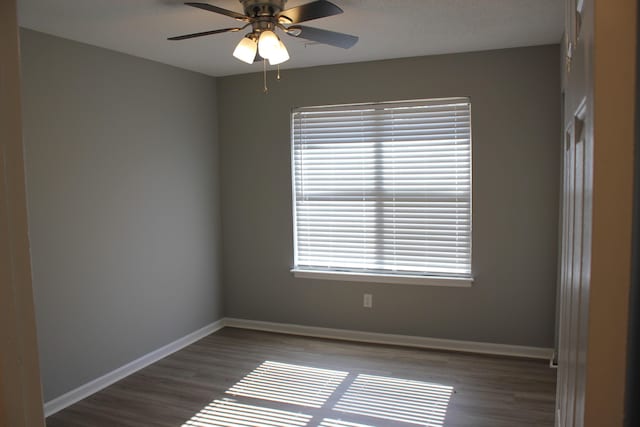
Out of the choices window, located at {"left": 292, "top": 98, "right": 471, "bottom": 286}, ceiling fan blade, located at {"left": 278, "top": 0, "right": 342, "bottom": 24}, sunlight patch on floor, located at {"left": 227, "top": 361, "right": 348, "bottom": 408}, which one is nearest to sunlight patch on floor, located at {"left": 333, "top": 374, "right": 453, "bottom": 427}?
sunlight patch on floor, located at {"left": 227, "top": 361, "right": 348, "bottom": 408}

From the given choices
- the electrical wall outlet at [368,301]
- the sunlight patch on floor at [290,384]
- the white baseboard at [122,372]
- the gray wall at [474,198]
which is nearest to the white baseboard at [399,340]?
the gray wall at [474,198]

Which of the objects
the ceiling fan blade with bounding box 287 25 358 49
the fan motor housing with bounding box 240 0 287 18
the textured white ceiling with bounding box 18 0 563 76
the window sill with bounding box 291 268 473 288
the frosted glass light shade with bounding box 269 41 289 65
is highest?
the textured white ceiling with bounding box 18 0 563 76

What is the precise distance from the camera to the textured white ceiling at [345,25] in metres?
2.73

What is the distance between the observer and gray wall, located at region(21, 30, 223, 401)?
3.15 m

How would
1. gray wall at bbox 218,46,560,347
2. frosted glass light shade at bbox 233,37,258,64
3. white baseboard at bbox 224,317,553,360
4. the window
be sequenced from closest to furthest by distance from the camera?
1. frosted glass light shade at bbox 233,37,258,64
2. gray wall at bbox 218,46,560,347
3. white baseboard at bbox 224,317,553,360
4. the window

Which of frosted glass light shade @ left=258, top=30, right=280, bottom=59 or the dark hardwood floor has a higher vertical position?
frosted glass light shade @ left=258, top=30, right=280, bottom=59

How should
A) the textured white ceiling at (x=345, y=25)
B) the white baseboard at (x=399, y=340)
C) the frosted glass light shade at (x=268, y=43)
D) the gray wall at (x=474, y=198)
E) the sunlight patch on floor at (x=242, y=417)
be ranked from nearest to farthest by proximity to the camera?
1. the frosted glass light shade at (x=268, y=43)
2. the textured white ceiling at (x=345, y=25)
3. the sunlight patch on floor at (x=242, y=417)
4. the gray wall at (x=474, y=198)
5. the white baseboard at (x=399, y=340)

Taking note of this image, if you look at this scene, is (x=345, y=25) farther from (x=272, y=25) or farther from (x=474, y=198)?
(x=474, y=198)

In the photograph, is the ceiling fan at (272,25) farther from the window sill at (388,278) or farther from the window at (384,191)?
the window sill at (388,278)

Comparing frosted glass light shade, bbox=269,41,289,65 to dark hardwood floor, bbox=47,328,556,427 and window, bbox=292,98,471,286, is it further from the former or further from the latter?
dark hardwood floor, bbox=47,328,556,427

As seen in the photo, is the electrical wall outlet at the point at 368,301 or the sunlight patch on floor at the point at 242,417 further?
the electrical wall outlet at the point at 368,301

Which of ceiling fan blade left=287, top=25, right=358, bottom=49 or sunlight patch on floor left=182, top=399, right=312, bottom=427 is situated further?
sunlight patch on floor left=182, top=399, right=312, bottom=427

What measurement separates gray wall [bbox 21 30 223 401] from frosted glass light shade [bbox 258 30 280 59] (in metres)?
1.64

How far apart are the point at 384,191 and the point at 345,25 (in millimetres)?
1621
